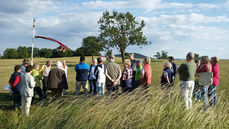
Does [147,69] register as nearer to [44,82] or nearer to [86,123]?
[86,123]

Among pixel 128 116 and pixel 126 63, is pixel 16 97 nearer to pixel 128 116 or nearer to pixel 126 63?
pixel 126 63

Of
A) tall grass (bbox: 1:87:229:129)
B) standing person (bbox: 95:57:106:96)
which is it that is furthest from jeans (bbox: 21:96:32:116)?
standing person (bbox: 95:57:106:96)

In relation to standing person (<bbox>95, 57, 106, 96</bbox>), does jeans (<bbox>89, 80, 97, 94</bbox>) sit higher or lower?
lower

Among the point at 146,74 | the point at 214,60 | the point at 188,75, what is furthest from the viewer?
the point at 146,74

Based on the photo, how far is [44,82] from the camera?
363 inches

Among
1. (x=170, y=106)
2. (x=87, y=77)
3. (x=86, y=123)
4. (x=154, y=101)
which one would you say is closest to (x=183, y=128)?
(x=170, y=106)

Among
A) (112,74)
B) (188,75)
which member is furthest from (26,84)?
(188,75)

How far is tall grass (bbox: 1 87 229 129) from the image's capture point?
4.50m

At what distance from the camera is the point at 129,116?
4.59 m

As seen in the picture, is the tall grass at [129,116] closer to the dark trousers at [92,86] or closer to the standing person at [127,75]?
the standing person at [127,75]

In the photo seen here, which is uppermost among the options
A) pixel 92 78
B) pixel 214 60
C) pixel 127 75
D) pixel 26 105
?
pixel 214 60

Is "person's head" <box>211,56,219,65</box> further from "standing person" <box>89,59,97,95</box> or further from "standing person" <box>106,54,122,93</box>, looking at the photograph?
"standing person" <box>89,59,97,95</box>

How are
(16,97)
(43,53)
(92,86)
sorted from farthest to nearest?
(43,53)
(92,86)
(16,97)

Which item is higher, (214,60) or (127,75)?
(214,60)
